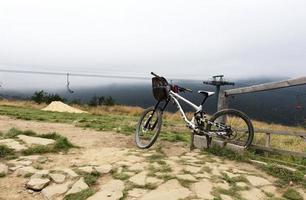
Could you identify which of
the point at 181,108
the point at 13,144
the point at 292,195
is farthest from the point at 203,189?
the point at 13,144

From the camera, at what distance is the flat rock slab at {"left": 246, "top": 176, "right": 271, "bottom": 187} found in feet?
14.2

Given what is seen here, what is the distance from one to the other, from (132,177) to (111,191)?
0.50 m

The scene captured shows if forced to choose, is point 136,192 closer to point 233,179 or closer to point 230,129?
point 233,179

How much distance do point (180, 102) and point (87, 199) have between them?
3.19 metres

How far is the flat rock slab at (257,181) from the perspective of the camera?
4322mm

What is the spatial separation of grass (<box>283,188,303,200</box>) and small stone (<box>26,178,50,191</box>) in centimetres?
311

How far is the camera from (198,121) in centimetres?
601

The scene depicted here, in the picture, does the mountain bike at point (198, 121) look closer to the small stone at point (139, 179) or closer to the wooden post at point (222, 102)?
the wooden post at point (222, 102)

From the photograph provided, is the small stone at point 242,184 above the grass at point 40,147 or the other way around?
the other way around

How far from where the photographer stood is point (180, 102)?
6410 millimetres

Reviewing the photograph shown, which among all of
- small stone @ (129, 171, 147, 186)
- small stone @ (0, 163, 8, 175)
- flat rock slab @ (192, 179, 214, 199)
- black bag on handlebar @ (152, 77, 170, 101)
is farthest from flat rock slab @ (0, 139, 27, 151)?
flat rock slab @ (192, 179, 214, 199)

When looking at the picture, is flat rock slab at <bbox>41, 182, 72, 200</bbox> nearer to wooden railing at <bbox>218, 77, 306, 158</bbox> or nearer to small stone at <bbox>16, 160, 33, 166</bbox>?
small stone at <bbox>16, 160, 33, 166</bbox>

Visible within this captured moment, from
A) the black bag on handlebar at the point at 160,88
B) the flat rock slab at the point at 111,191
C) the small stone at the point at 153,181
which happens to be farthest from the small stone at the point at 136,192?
the black bag on handlebar at the point at 160,88

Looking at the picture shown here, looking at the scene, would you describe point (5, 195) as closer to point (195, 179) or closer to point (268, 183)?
point (195, 179)
